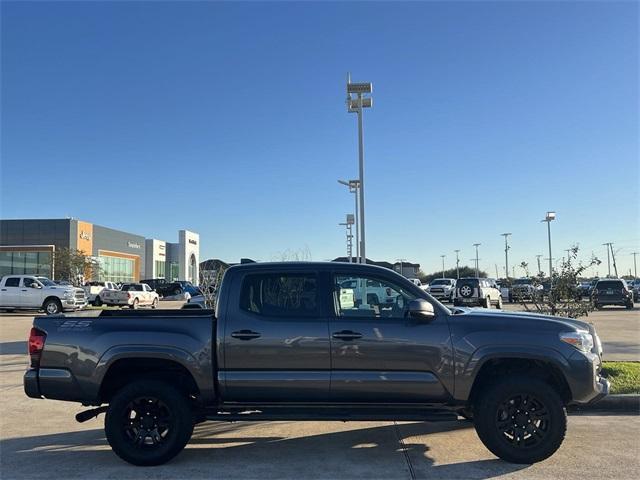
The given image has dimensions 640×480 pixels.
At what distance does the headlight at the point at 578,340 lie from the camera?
5418mm

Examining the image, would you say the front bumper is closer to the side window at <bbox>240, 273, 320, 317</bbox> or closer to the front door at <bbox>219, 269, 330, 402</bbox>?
the front door at <bbox>219, 269, 330, 402</bbox>

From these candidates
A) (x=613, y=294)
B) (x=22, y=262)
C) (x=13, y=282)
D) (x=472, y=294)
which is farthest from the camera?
(x=22, y=262)

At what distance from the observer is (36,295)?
27.3m

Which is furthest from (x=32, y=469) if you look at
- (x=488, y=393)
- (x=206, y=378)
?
(x=488, y=393)

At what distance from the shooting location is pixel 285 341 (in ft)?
17.8

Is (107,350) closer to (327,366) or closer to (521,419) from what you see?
(327,366)

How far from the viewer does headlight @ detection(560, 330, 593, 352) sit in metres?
5.42

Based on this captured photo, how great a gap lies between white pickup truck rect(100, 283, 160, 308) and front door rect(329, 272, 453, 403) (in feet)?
99.9

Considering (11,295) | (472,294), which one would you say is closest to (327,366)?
(472,294)

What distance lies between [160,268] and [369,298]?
8318 centimetres

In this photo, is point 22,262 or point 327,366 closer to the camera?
point 327,366

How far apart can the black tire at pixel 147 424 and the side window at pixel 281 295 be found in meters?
1.16

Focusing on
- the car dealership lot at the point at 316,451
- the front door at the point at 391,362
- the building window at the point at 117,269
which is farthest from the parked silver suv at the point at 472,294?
the building window at the point at 117,269

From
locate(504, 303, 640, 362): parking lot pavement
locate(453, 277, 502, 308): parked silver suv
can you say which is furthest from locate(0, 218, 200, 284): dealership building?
locate(504, 303, 640, 362): parking lot pavement
